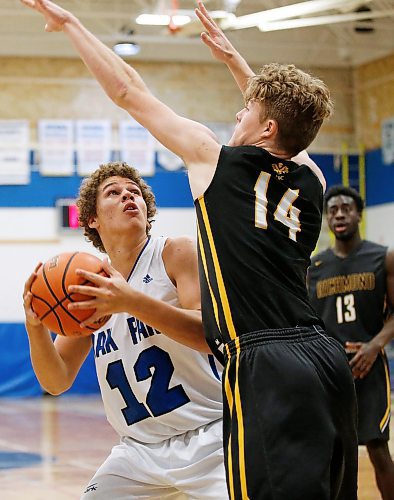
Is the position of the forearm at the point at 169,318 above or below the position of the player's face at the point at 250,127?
below

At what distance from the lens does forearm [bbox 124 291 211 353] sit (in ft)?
9.76

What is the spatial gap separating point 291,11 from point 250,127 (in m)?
9.85

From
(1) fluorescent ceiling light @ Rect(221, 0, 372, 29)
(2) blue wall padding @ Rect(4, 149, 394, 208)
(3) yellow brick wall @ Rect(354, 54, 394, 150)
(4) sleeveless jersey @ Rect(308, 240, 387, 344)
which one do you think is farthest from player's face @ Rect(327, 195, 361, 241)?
(3) yellow brick wall @ Rect(354, 54, 394, 150)

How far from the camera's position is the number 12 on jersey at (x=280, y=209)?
2928 millimetres

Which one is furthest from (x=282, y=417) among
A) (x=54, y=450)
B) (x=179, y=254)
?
(x=54, y=450)

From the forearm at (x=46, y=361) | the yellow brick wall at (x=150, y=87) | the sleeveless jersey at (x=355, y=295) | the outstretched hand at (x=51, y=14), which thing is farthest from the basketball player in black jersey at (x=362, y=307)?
the yellow brick wall at (x=150, y=87)

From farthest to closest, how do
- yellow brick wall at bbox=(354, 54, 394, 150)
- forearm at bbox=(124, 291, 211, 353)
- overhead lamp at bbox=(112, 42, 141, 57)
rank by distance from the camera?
yellow brick wall at bbox=(354, 54, 394, 150) < overhead lamp at bbox=(112, 42, 141, 57) < forearm at bbox=(124, 291, 211, 353)

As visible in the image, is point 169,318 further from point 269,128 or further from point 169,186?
point 169,186

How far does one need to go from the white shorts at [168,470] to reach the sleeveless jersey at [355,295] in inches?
107

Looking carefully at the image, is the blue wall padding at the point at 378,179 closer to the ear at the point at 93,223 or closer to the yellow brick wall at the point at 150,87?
the yellow brick wall at the point at 150,87

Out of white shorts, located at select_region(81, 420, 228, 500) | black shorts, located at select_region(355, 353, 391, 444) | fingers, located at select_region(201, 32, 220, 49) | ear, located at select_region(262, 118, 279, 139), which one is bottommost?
black shorts, located at select_region(355, 353, 391, 444)

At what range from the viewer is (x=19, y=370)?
47.9ft

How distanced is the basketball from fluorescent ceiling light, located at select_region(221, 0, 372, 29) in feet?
29.9

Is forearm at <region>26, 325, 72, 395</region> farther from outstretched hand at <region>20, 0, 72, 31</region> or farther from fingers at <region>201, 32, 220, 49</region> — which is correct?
fingers at <region>201, 32, 220, 49</region>
